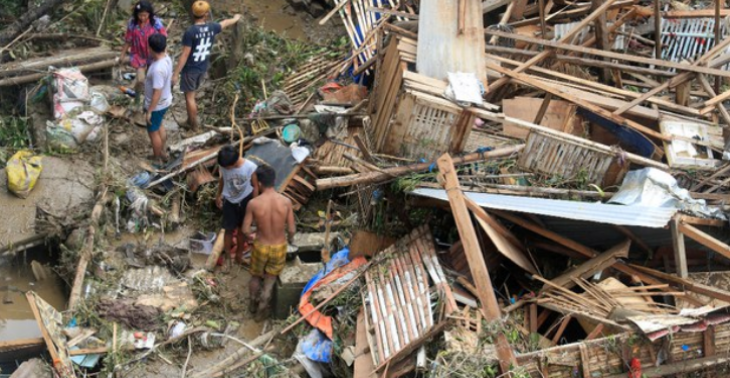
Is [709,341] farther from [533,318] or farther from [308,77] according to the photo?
[308,77]

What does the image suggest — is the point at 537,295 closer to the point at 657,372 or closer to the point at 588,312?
the point at 588,312

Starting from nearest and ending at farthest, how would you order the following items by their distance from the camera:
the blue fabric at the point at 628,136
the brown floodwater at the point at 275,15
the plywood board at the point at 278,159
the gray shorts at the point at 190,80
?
the blue fabric at the point at 628,136
the plywood board at the point at 278,159
the gray shorts at the point at 190,80
the brown floodwater at the point at 275,15

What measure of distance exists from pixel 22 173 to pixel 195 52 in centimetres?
245

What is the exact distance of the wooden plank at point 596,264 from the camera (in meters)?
8.02

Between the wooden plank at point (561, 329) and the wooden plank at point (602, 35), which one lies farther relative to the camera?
the wooden plank at point (602, 35)

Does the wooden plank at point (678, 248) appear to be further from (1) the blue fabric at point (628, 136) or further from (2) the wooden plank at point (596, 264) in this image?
(1) the blue fabric at point (628, 136)

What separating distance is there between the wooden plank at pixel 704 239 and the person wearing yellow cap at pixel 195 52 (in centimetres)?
596

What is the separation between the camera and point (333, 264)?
9.61m

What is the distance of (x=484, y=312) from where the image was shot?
25.0 feet

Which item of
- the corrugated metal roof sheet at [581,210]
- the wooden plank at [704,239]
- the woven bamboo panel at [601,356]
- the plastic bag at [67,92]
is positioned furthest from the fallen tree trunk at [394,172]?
the plastic bag at [67,92]

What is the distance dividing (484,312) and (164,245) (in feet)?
13.6

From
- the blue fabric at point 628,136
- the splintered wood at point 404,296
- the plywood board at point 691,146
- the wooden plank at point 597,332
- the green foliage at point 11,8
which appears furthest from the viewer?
the green foliage at point 11,8

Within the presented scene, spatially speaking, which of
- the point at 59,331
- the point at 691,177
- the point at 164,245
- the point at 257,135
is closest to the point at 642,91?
the point at 691,177

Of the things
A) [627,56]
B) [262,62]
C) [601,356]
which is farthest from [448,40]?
[601,356]
